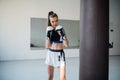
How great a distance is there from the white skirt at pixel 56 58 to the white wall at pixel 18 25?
4.71 metres

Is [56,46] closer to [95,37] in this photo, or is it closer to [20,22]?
[95,37]

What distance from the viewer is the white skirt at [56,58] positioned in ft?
10.6

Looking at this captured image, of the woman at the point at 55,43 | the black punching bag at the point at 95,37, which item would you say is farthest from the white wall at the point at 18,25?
the black punching bag at the point at 95,37

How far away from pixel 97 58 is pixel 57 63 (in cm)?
84

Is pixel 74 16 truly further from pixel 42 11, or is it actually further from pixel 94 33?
pixel 94 33

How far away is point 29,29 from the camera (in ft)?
25.8

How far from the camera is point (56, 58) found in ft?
10.7

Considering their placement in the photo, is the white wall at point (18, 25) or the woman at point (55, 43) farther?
the white wall at point (18, 25)

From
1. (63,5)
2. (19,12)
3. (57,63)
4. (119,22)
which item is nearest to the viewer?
(57,63)

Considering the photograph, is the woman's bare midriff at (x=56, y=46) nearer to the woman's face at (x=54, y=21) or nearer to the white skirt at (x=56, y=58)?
the white skirt at (x=56, y=58)

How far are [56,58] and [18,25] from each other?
4881 mm

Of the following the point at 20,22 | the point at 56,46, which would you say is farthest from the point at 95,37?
the point at 20,22

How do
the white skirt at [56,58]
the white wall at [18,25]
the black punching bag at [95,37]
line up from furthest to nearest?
1. the white wall at [18,25]
2. the white skirt at [56,58]
3. the black punching bag at [95,37]

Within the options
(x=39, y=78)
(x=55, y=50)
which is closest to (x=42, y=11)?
(x=39, y=78)
